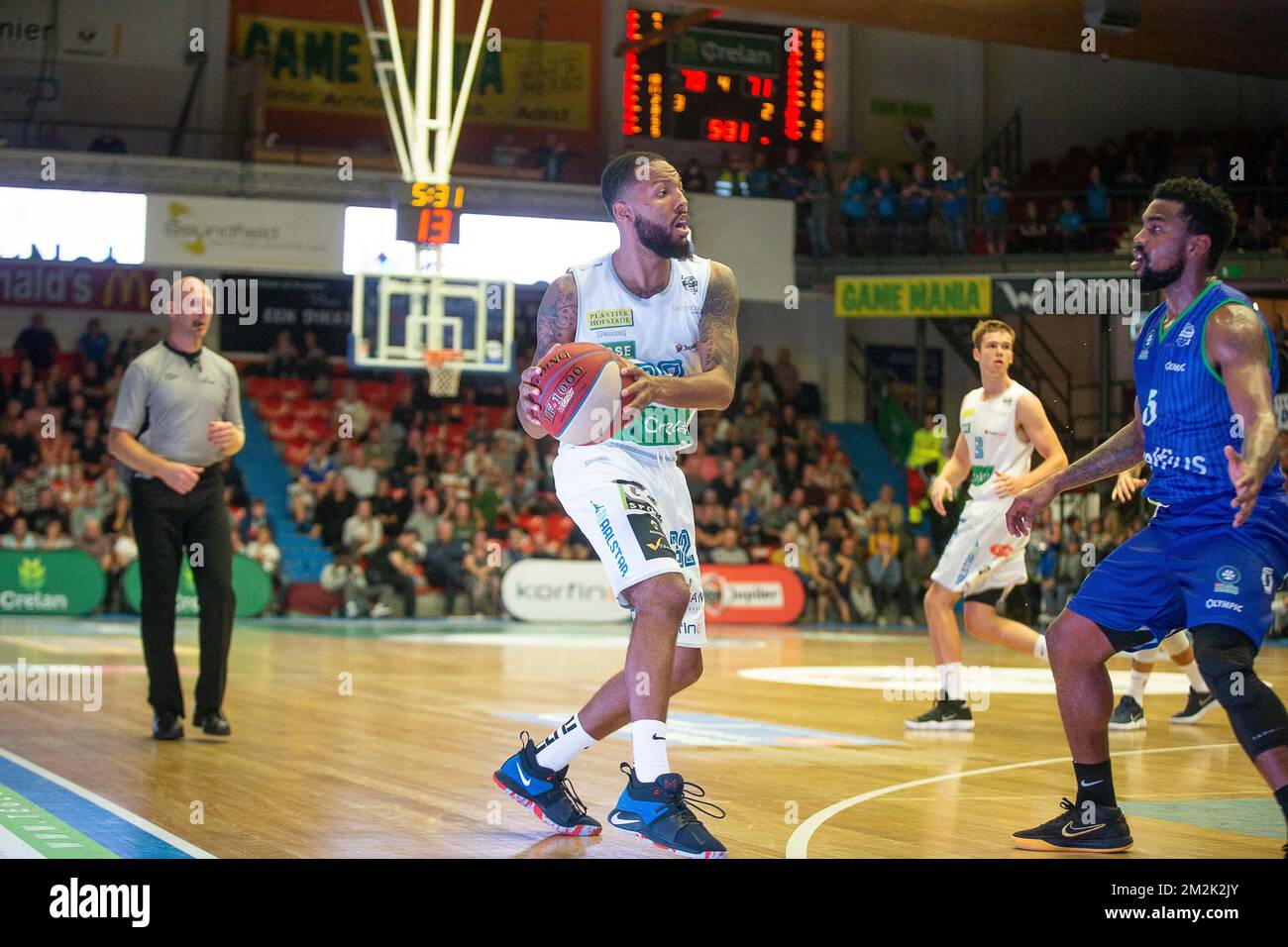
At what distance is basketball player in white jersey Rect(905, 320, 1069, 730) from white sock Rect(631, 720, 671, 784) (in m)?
4.37

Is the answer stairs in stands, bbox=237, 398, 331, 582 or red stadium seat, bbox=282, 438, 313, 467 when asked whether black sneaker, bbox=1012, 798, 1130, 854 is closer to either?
stairs in stands, bbox=237, 398, 331, 582

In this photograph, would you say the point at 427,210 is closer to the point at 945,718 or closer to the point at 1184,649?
the point at 945,718

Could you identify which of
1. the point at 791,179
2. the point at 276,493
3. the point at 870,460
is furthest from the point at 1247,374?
the point at 870,460

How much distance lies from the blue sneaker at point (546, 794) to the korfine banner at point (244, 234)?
1783 cm

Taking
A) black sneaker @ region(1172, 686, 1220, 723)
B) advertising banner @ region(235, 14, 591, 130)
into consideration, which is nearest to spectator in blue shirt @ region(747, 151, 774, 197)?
advertising banner @ region(235, 14, 591, 130)

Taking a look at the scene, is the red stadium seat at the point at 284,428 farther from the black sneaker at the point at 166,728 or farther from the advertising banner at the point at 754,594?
the black sneaker at the point at 166,728

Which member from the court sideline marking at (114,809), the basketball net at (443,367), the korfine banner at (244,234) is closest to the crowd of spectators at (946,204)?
the korfine banner at (244,234)

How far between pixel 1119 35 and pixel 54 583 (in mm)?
13587

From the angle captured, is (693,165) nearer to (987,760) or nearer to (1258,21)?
(1258,21)

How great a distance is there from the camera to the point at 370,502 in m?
20.0

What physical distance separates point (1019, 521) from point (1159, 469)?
1.64 feet

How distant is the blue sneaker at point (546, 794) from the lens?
5.19m

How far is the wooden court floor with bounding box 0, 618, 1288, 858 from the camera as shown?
16.7 ft
